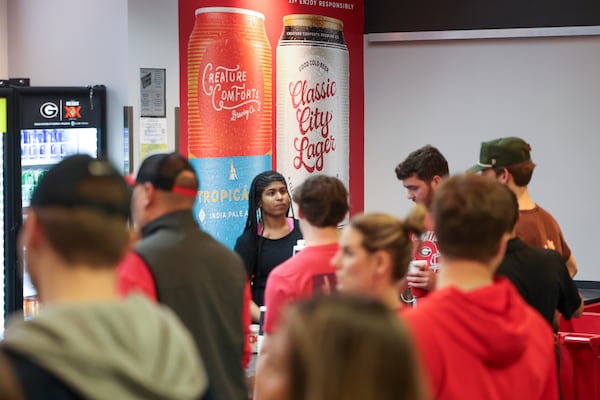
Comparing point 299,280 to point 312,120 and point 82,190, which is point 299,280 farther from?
point 312,120

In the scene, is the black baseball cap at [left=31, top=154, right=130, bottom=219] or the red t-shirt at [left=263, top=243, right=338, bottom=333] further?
the red t-shirt at [left=263, top=243, right=338, bottom=333]

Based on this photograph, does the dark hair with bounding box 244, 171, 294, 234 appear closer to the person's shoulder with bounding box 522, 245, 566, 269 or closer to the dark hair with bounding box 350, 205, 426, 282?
the person's shoulder with bounding box 522, 245, 566, 269

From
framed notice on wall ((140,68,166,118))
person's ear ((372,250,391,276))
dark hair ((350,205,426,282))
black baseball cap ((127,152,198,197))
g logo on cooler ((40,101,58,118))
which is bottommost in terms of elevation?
person's ear ((372,250,391,276))

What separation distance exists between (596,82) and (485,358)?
18.9 ft

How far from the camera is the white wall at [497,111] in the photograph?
7629 mm

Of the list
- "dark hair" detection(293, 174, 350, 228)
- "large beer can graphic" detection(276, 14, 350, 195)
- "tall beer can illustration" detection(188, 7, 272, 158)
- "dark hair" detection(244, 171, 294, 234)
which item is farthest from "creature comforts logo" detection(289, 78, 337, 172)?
"dark hair" detection(293, 174, 350, 228)

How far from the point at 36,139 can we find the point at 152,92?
80cm

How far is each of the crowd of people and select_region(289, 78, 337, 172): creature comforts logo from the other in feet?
9.95

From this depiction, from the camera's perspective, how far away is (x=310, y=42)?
23.1 feet

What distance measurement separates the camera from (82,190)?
1.83 metres

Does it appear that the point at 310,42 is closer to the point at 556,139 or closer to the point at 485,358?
the point at 556,139

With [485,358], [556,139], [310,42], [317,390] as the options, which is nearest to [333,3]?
[310,42]

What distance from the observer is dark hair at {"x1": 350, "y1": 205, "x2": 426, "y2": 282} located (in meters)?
2.60

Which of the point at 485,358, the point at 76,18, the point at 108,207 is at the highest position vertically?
the point at 76,18
